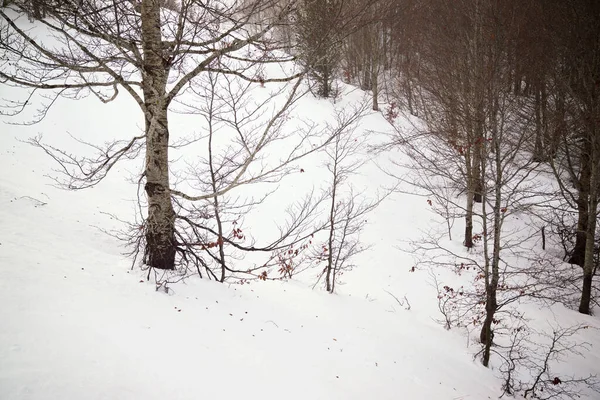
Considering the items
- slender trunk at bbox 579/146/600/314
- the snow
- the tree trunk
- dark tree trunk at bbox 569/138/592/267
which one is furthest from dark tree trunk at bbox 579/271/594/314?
the tree trunk

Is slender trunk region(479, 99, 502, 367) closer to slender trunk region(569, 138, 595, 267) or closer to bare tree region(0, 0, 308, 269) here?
bare tree region(0, 0, 308, 269)

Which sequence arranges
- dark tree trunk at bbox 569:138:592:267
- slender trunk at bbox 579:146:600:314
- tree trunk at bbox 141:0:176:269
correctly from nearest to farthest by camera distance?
tree trunk at bbox 141:0:176:269 < slender trunk at bbox 579:146:600:314 < dark tree trunk at bbox 569:138:592:267

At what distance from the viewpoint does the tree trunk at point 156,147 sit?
372cm

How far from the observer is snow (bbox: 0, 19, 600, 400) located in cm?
238

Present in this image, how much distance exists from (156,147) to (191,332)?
240 cm

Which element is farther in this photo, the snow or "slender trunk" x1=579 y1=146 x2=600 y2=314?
"slender trunk" x1=579 y1=146 x2=600 y2=314

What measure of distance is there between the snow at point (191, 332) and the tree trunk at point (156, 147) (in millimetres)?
486

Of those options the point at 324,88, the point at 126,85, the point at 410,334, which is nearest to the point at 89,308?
the point at 126,85

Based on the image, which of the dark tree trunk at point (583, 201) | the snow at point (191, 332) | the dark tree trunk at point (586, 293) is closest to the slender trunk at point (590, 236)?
the dark tree trunk at point (586, 293)

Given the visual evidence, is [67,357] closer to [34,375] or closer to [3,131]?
[34,375]

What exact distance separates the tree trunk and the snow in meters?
0.49

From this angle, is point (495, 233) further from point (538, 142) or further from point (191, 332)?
point (191, 332)

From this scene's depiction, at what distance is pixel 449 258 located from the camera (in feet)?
34.2

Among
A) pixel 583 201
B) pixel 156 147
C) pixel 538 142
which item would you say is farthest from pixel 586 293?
pixel 156 147
